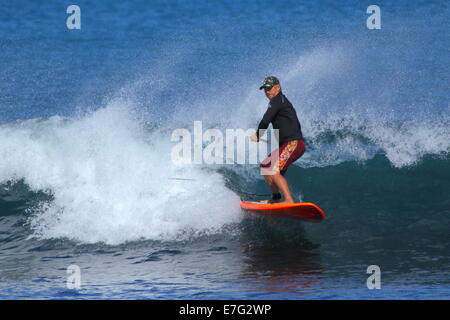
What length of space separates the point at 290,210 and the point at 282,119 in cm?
125

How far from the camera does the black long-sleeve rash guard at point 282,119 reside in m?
9.56

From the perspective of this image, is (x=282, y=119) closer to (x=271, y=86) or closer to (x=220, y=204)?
(x=271, y=86)

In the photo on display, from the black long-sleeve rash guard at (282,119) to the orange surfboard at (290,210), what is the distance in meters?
0.87

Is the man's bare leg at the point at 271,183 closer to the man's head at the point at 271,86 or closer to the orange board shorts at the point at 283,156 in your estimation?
the orange board shorts at the point at 283,156

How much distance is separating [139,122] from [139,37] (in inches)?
838

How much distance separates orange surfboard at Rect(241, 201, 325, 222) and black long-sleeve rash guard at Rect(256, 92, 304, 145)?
34.3 inches

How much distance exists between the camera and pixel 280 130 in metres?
9.71

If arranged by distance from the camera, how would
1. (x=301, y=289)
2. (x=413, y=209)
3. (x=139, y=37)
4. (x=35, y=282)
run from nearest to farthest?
(x=301, y=289) → (x=35, y=282) → (x=413, y=209) → (x=139, y=37)

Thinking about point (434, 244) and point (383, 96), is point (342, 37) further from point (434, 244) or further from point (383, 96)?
point (434, 244)

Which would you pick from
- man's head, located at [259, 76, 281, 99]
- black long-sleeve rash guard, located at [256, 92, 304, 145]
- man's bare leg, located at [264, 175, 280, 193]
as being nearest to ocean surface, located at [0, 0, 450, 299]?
man's bare leg, located at [264, 175, 280, 193]

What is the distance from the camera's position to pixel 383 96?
2436 centimetres

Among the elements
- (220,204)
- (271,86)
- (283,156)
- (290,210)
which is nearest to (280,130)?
(283,156)

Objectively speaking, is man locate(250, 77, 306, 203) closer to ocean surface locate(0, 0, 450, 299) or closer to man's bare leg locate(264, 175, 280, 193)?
man's bare leg locate(264, 175, 280, 193)
